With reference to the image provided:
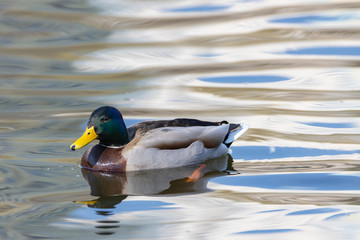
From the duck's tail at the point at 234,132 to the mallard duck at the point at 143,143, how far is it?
108 mm

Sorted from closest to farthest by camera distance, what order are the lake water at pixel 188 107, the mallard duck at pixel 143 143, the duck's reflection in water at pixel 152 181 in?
the lake water at pixel 188 107, the duck's reflection in water at pixel 152 181, the mallard duck at pixel 143 143

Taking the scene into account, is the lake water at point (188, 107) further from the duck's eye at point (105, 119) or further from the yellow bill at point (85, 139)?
the duck's eye at point (105, 119)

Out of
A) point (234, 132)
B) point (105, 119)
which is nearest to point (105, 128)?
point (105, 119)

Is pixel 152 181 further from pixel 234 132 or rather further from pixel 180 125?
pixel 234 132

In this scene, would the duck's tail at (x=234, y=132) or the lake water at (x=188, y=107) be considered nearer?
the lake water at (x=188, y=107)

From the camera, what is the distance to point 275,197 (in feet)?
21.4

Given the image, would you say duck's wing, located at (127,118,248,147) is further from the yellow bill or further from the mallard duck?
the yellow bill

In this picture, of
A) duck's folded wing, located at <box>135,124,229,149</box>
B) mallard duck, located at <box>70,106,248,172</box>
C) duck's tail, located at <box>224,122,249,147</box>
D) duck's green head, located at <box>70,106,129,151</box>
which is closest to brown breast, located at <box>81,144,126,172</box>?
mallard duck, located at <box>70,106,248,172</box>

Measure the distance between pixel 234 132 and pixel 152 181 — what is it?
3.87 ft

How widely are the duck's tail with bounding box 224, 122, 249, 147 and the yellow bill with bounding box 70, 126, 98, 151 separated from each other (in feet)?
4.27

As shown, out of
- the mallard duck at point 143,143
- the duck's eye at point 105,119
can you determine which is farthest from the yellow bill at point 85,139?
the duck's eye at point 105,119

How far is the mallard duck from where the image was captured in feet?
24.5

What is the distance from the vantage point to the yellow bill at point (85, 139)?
7.32m

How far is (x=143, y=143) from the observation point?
24.5ft
